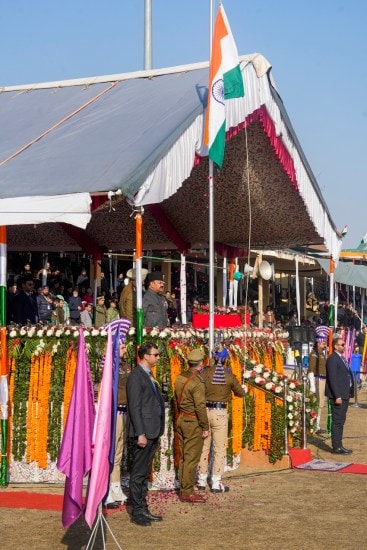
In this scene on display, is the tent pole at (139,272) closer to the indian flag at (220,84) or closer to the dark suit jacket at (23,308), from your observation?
the indian flag at (220,84)

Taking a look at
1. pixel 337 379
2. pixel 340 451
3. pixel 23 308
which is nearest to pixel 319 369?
pixel 337 379

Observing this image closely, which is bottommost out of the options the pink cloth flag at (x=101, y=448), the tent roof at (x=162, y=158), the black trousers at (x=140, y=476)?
the black trousers at (x=140, y=476)

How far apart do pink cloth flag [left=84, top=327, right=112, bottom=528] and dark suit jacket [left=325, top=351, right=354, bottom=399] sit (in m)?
6.96

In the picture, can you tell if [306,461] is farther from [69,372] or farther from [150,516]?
[150,516]

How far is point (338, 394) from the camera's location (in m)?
13.6

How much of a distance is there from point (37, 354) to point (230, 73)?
172 inches

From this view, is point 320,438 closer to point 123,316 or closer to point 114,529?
point 123,316

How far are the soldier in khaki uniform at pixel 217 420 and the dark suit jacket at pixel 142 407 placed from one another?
1.57 metres

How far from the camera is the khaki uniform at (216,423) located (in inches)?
415

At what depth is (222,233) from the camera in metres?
17.4

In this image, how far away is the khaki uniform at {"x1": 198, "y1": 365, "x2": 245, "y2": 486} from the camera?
10.5 m

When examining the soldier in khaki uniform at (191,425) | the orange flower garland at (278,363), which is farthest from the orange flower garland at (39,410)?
the orange flower garland at (278,363)

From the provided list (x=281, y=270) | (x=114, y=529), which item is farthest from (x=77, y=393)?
(x=281, y=270)

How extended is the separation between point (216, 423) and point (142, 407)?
1.82 metres
